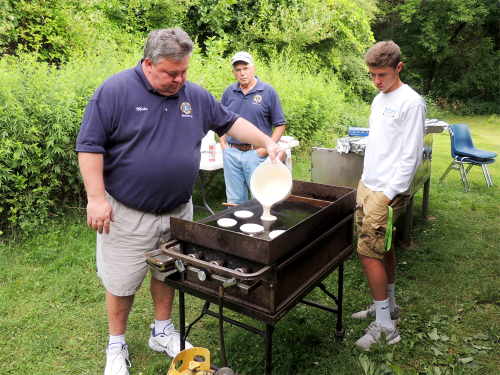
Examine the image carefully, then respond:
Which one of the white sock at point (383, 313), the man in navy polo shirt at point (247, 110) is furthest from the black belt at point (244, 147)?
the white sock at point (383, 313)

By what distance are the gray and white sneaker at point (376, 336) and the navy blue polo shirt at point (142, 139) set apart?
1717mm

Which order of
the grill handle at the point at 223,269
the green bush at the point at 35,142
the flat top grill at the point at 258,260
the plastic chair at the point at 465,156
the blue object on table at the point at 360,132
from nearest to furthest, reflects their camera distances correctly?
1. the grill handle at the point at 223,269
2. the flat top grill at the point at 258,260
3. the green bush at the point at 35,142
4. the blue object on table at the point at 360,132
5. the plastic chair at the point at 465,156

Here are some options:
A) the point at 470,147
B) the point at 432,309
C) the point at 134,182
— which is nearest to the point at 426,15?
the point at 470,147

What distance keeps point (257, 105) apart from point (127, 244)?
2.50 metres

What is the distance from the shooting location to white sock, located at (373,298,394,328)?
2.81 m

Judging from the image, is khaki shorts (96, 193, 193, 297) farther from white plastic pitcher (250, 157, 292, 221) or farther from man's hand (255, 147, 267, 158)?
man's hand (255, 147, 267, 158)

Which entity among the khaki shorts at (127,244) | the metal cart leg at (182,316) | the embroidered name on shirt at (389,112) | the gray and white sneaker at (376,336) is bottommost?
the gray and white sneaker at (376,336)

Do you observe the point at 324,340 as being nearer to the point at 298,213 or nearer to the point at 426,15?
the point at 298,213

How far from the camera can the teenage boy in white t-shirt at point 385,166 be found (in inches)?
98.0

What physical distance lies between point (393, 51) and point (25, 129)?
3667 millimetres

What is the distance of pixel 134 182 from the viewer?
2195mm

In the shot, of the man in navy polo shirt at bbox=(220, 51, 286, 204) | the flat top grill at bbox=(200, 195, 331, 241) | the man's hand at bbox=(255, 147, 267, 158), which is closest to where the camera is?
the flat top grill at bbox=(200, 195, 331, 241)

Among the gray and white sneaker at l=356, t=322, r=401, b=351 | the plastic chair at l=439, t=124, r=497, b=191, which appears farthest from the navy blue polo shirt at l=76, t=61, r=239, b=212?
the plastic chair at l=439, t=124, r=497, b=191

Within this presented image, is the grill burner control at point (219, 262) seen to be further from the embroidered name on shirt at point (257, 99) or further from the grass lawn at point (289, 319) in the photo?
the embroidered name on shirt at point (257, 99)
